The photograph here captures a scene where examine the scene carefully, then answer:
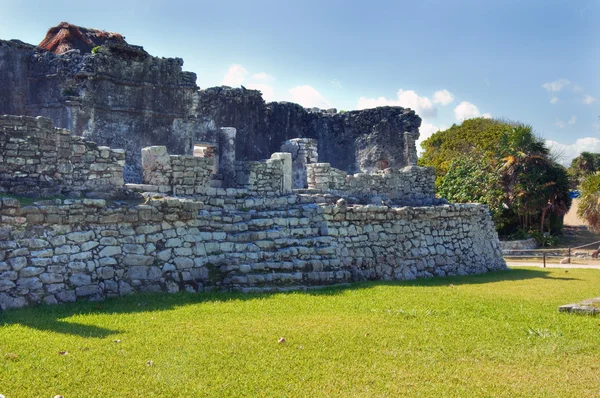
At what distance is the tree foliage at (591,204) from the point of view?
27.2 metres

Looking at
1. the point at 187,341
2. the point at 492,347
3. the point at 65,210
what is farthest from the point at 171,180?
the point at 492,347

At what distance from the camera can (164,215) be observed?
968cm

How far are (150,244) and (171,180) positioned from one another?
186cm

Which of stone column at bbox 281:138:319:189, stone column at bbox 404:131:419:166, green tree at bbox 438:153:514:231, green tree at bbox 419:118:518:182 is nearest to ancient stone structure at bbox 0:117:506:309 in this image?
stone column at bbox 281:138:319:189

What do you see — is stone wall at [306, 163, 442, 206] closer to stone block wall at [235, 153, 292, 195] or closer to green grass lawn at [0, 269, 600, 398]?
stone block wall at [235, 153, 292, 195]

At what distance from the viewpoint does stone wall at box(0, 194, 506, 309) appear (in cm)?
824

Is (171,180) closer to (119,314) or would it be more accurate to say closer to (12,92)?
(119,314)

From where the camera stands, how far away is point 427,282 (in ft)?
39.3

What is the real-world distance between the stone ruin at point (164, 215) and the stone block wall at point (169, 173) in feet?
0.06

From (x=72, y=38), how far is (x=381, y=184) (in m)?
13.5

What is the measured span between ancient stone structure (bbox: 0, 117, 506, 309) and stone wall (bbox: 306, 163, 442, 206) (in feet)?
2.03

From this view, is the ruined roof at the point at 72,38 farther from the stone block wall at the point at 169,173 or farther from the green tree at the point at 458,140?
the green tree at the point at 458,140

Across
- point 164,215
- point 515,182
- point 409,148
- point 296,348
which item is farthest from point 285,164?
point 515,182

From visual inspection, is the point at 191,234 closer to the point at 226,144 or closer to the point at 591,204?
the point at 226,144
